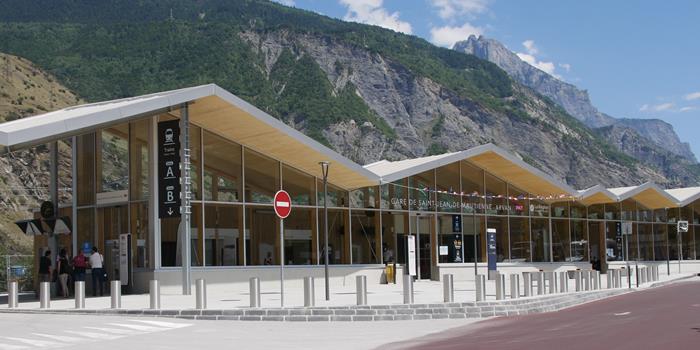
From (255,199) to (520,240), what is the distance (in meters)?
16.7

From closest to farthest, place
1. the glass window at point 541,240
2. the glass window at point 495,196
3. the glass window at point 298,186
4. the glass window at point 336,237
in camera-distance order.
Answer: the glass window at point 298,186, the glass window at point 336,237, the glass window at point 495,196, the glass window at point 541,240

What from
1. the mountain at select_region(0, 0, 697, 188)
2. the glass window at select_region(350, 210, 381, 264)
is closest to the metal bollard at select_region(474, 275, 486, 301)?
the glass window at select_region(350, 210, 381, 264)

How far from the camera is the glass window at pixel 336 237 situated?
35.2 m

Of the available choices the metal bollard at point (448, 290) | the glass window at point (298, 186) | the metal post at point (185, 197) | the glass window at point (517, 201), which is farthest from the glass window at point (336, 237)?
the metal bollard at point (448, 290)

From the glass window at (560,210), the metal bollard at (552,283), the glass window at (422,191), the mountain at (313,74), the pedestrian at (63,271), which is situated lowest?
the metal bollard at (552,283)

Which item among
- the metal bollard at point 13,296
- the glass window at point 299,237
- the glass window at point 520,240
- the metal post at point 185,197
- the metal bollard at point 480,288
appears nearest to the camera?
the metal bollard at point 480,288

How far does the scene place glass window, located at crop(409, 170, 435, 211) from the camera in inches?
1509

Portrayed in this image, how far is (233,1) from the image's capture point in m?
161

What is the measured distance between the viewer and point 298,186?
3425cm

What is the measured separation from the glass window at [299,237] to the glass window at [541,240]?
14723 millimetres

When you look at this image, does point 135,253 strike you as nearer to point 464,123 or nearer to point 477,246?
point 477,246

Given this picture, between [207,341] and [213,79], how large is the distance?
4062 inches

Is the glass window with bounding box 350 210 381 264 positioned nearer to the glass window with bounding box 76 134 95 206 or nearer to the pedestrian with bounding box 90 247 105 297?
the glass window with bounding box 76 134 95 206

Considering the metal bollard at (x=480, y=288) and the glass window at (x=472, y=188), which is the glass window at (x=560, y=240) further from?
the metal bollard at (x=480, y=288)
